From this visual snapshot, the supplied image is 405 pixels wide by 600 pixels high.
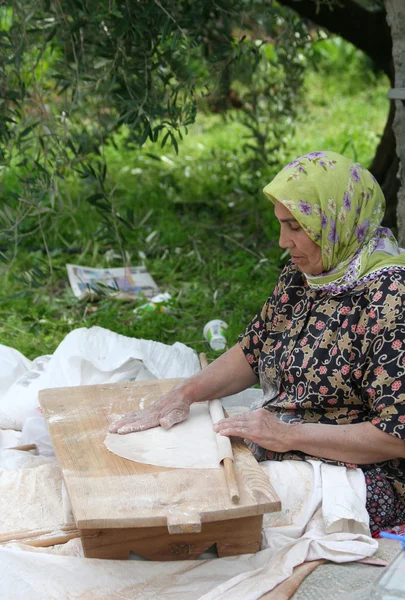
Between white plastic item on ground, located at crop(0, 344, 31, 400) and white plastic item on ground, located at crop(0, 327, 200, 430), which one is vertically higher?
white plastic item on ground, located at crop(0, 327, 200, 430)

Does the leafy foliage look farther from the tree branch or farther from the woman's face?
the woman's face

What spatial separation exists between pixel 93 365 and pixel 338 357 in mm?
1296

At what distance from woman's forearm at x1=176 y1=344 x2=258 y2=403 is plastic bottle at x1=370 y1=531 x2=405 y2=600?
109 centimetres

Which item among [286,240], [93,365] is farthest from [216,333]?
[286,240]

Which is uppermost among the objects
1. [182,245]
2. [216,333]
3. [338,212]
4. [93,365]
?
[338,212]

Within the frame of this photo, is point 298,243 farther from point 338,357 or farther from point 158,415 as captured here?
point 158,415

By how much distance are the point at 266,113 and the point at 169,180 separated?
96cm

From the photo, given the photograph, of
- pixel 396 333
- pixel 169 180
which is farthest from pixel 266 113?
pixel 396 333

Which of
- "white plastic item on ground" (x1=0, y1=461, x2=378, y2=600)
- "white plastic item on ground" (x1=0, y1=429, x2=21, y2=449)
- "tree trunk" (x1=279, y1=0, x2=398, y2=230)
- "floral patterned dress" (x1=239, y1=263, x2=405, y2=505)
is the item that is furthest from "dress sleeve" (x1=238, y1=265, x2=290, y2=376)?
"tree trunk" (x1=279, y1=0, x2=398, y2=230)

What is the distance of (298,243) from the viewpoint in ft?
8.61

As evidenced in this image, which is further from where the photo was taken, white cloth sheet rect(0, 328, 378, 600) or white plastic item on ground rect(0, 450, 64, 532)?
white plastic item on ground rect(0, 450, 64, 532)

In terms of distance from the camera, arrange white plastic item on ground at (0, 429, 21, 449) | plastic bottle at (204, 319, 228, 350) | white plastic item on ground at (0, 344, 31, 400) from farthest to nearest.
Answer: plastic bottle at (204, 319, 228, 350) < white plastic item on ground at (0, 344, 31, 400) < white plastic item on ground at (0, 429, 21, 449)

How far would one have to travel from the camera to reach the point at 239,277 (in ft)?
16.4

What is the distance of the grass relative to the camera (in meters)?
4.53
